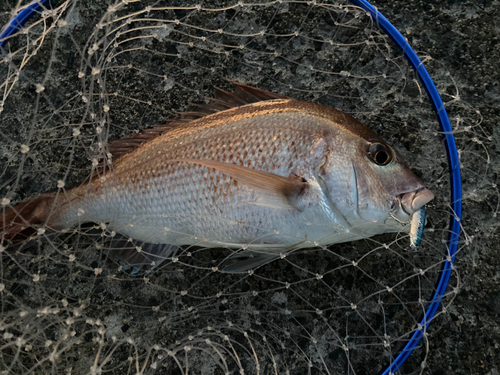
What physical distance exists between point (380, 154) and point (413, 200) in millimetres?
201

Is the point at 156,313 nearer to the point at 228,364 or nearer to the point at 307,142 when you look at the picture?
the point at 228,364

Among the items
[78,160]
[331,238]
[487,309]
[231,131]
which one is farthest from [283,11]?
[487,309]

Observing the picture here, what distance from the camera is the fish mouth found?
1214mm

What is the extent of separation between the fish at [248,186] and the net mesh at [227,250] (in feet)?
0.50

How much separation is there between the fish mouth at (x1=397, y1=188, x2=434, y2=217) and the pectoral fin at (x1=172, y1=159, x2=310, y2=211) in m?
0.35

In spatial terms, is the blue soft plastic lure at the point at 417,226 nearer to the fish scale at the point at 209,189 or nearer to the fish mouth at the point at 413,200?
the fish mouth at the point at 413,200

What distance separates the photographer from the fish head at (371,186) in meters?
1.22

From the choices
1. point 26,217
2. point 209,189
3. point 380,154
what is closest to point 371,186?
point 380,154

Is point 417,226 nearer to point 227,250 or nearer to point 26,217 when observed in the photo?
point 227,250

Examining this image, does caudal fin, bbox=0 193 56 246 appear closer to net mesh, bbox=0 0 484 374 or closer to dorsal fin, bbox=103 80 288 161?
net mesh, bbox=0 0 484 374

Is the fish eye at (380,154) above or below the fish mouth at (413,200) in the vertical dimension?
above

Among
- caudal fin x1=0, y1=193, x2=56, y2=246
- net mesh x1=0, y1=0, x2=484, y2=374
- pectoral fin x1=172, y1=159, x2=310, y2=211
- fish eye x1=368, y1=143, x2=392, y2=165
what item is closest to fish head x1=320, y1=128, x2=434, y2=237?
fish eye x1=368, y1=143, x2=392, y2=165

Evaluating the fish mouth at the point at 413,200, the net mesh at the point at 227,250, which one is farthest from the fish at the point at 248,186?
the net mesh at the point at 227,250

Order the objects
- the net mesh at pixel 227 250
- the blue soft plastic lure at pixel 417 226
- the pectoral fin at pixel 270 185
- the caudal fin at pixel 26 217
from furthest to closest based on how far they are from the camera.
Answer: the net mesh at pixel 227 250, the caudal fin at pixel 26 217, the blue soft plastic lure at pixel 417 226, the pectoral fin at pixel 270 185
